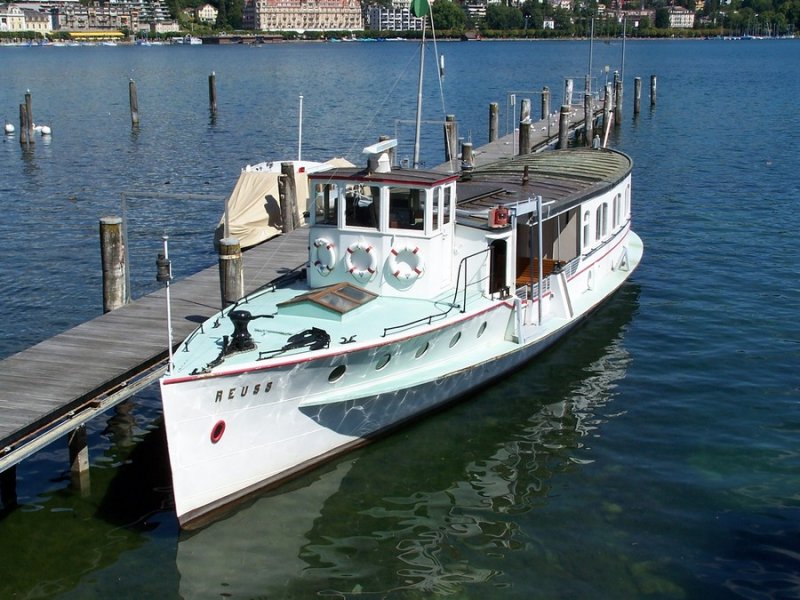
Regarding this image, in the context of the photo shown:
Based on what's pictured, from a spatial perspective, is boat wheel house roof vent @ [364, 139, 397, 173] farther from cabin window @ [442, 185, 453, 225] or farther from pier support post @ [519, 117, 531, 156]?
pier support post @ [519, 117, 531, 156]

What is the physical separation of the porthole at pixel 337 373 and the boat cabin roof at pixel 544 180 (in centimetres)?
524

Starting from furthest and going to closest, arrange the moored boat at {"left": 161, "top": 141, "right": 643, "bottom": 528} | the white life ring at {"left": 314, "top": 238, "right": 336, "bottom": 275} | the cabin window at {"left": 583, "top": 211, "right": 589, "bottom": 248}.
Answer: the cabin window at {"left": 583, "top": 211, "right": 589, "bottom": 248}
the white life ring at {"left": 314, "top": 238, "right": 336, "bottom": 275}
the moored boat at {"left": 161, "top": 141, "right": 643, "bottom": 528}

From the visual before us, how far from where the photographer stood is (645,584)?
585 inches

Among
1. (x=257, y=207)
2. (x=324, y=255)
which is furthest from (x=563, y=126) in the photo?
(x=324, y=255)

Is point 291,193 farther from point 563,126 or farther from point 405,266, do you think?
point 563,126

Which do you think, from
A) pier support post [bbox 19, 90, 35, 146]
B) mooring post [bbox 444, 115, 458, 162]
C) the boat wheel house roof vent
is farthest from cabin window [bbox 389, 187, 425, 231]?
pier support post [bbox 19, 90, 35, 146]

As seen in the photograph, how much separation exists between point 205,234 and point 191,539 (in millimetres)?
22502

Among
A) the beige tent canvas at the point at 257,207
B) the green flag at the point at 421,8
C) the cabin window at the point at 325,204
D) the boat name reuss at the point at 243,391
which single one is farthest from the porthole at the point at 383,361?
the beige tent canvas at the point at 257,207

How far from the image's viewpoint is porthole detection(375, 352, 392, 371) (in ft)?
59.6

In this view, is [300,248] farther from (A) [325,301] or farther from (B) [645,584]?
(B) [645,584]

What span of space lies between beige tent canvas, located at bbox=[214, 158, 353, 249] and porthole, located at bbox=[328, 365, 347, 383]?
15.5 m

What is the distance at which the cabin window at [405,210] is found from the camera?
20.1 meters

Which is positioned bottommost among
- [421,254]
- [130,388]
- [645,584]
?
[645,584]

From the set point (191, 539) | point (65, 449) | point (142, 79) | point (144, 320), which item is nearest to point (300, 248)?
point (144, 320)
